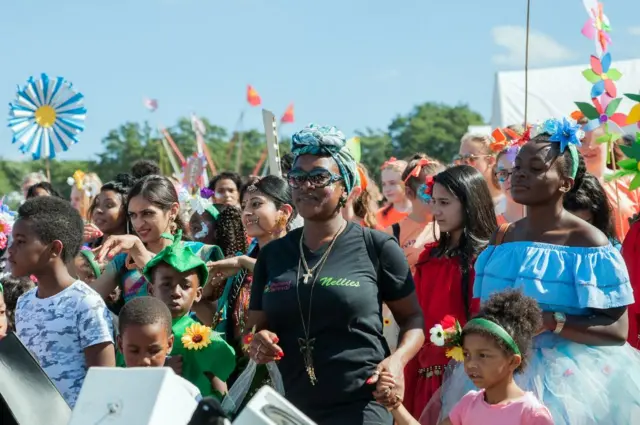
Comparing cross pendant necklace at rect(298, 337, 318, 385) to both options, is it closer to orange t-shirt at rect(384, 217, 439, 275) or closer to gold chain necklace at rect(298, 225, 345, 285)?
gold chain necklace at rect(298, 225, 345, 285)

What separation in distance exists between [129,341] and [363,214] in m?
3.44

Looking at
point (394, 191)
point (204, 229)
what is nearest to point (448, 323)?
point (204, 229)

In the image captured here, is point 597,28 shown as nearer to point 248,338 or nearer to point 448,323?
point 448,323

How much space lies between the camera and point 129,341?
13.7ft

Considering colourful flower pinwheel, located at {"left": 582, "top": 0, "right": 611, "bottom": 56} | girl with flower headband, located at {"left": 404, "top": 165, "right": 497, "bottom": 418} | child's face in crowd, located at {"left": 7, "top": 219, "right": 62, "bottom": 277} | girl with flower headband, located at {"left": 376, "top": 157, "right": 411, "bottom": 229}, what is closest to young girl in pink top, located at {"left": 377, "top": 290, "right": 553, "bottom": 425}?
girl with flower headband, located at {"left": 404, "top": 165, "right": 497, "bottom": 418}

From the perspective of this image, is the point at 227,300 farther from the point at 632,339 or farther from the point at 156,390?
the point at 156,390

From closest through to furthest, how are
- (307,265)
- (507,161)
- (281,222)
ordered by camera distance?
(307,265), (281,222), (507,161)

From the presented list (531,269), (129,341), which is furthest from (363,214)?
(129,341)

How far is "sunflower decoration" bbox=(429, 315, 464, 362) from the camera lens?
4.24 metres

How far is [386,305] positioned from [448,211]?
1.35 m

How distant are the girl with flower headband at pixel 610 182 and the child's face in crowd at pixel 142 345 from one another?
10.5 feet

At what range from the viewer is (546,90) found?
17.1m

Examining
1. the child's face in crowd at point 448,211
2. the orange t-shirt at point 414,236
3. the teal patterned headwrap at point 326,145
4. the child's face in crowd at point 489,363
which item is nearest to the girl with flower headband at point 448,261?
the child's face in crowd at point 448,211

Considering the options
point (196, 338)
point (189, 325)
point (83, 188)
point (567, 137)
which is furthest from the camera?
point (83, 188)
